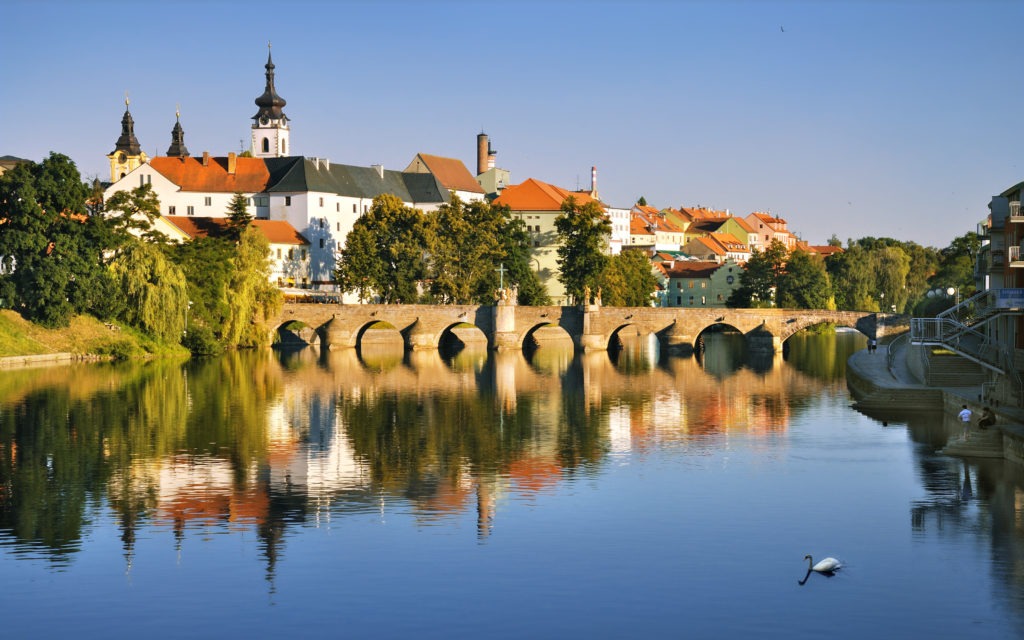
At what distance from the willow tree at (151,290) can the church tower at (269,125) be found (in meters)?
54.5

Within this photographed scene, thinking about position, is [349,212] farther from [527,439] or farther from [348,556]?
[348,556]

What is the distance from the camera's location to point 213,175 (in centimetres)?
11262

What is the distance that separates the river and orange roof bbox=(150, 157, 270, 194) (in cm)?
6232

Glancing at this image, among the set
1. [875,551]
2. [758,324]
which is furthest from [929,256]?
[875,551]

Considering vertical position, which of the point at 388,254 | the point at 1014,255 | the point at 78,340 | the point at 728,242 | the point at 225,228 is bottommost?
the point at 78,340

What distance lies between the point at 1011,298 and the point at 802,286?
258 feet

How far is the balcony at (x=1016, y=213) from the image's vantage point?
39.2 metres

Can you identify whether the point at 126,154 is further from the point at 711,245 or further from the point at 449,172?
the point at 711,245

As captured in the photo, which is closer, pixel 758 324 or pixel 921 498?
pixel 921 498

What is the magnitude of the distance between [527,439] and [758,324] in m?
48.1

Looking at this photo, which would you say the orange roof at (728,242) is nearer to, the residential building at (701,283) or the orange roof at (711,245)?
the orange roof at (711,245)

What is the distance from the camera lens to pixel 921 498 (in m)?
30.2

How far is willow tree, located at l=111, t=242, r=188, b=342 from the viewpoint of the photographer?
72062 millimetres

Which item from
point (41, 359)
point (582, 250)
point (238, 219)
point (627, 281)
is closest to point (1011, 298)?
point (41, 359)
